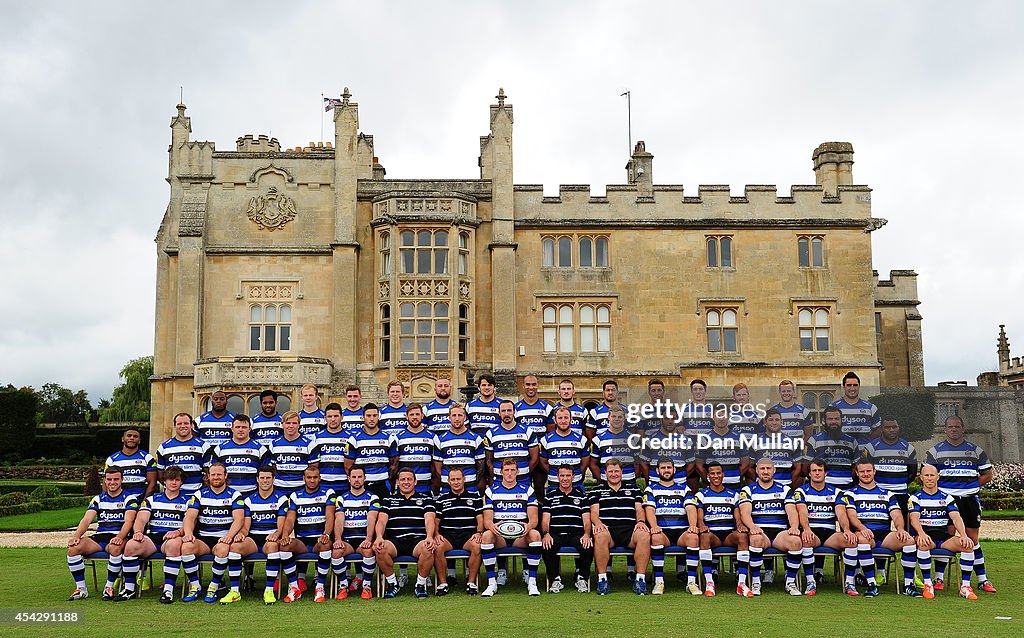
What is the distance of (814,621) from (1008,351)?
218 ft

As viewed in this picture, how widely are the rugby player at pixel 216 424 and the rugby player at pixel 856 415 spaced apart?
800 cm

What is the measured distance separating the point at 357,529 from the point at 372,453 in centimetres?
104

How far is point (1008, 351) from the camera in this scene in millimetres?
69750

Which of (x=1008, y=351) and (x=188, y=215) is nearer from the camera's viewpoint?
(x=188, y=215)

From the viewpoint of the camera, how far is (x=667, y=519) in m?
12.9

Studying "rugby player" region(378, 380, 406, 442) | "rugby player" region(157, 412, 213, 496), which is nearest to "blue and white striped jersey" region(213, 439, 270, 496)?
"rugby player" region(157, 412, 213, 496)

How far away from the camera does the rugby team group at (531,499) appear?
1243 centimetres

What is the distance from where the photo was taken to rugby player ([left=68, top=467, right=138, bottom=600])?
12414 millimetres

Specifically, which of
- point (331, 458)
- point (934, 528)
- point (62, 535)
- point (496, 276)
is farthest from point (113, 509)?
point (496, 276)

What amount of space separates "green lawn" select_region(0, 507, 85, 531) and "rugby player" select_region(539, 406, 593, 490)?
49.1 feet

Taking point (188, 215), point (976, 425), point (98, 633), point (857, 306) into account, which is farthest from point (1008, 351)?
point (98, 633)

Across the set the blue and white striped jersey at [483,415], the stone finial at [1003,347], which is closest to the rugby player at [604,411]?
the blue and white striped jersey at [483,415]

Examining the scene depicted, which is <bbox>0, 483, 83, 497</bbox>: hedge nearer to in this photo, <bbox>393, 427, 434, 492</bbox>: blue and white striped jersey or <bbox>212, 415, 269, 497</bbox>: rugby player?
<bbox>212, 415, 269, 497</bbox>: rugby player

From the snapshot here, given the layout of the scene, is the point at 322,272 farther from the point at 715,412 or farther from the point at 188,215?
the point at 715,412
